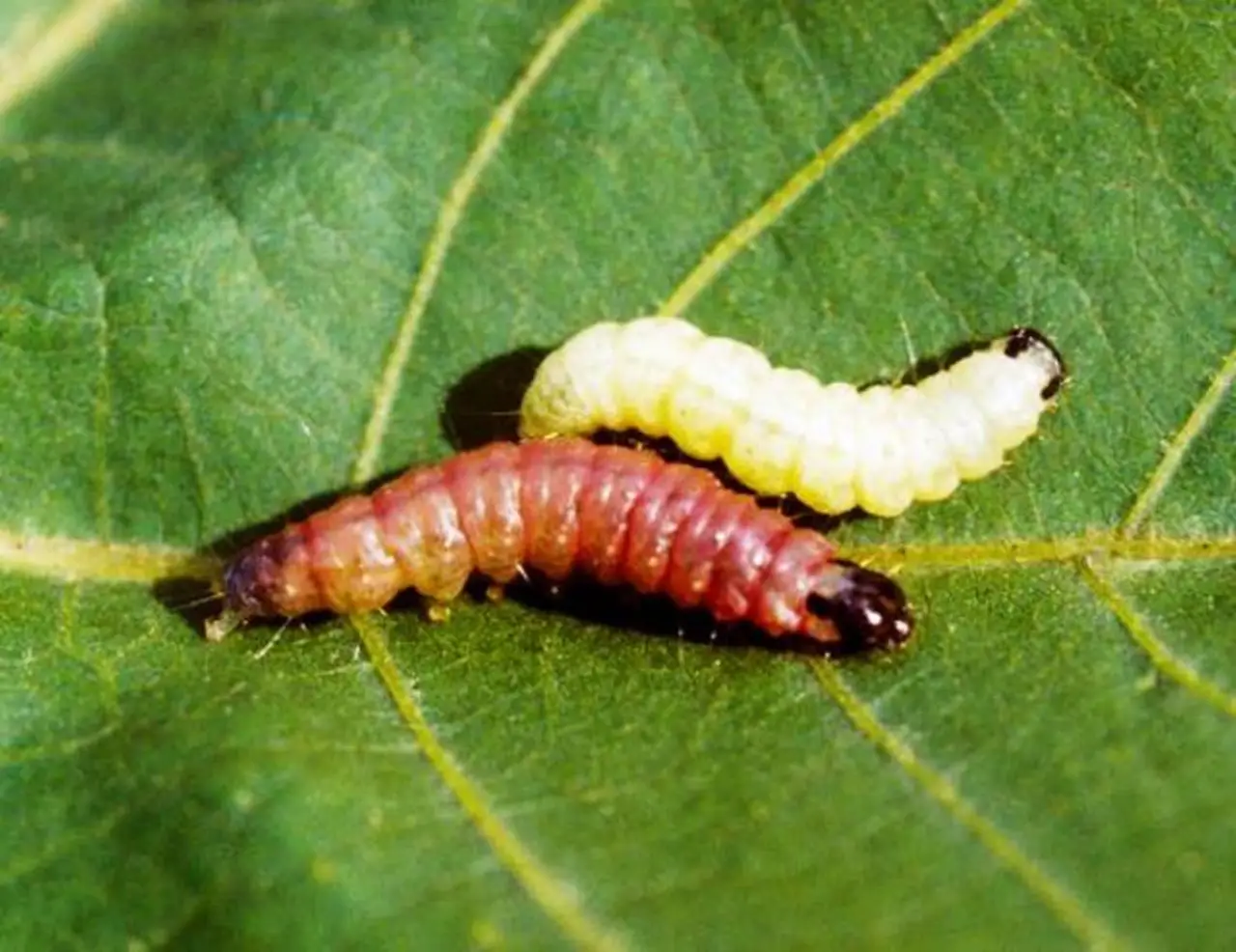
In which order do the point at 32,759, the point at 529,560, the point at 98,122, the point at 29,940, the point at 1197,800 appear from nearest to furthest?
the point at 1197,800
the point at 29,940
the point at 32,759
the point at 529,560
the point at 98,122

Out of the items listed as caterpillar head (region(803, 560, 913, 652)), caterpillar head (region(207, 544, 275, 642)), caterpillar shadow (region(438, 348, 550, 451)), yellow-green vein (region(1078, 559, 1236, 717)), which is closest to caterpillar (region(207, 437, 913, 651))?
caterpillar head (region(207, 544, 275, 642))

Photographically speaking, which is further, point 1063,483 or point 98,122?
point 98,122

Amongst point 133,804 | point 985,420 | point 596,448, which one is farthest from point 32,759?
point 985,420

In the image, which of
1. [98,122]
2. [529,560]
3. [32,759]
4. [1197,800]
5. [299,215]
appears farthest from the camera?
[98,122]

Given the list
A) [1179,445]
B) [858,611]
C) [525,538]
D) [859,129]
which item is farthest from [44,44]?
[1179,445]

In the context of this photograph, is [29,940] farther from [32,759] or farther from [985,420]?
[985,420]

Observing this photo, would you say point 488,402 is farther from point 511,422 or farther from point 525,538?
point 525,538

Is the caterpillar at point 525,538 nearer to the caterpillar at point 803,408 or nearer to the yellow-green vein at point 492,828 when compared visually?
the caterpillar at point 803,408
